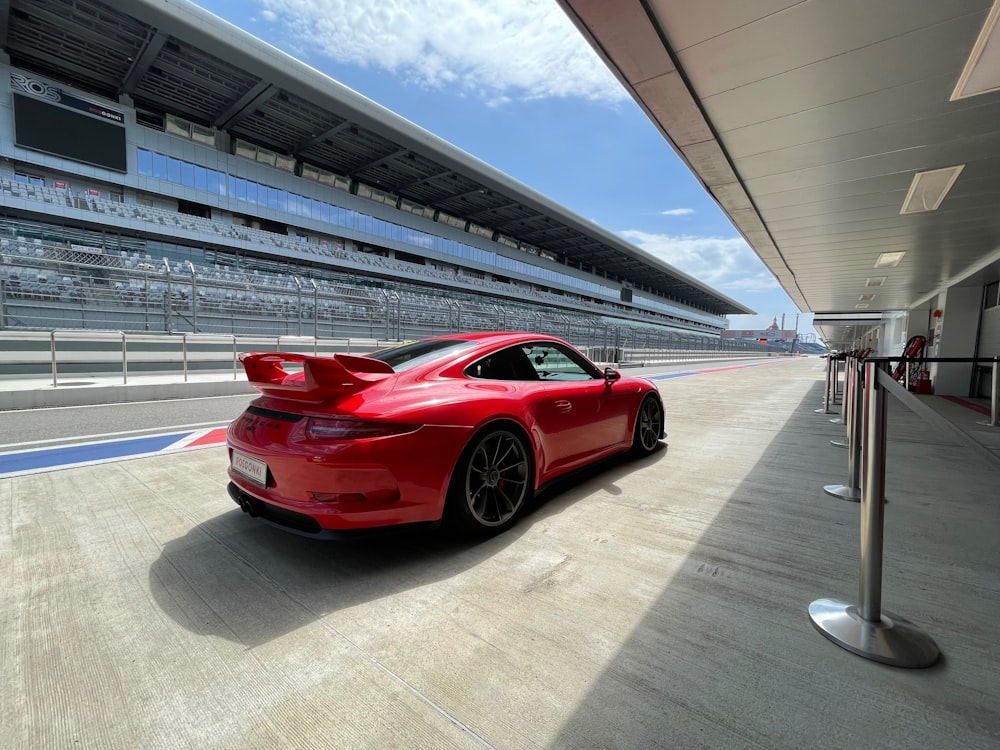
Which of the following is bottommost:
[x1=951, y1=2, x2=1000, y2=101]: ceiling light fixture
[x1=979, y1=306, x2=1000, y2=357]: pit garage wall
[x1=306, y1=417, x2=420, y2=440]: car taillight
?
[x1=306, y1=417, x2=420, y2=440]: car taillight

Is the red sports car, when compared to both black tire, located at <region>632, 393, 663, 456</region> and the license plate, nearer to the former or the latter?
the license plate

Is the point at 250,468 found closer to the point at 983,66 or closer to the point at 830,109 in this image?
the point at 830,109

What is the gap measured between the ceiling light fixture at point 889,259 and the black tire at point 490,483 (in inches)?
408

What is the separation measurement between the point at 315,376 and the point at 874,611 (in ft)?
9.16

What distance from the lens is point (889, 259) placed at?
9852mm

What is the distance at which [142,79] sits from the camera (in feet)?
94.0

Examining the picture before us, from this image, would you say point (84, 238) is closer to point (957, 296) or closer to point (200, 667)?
point (200, 667)

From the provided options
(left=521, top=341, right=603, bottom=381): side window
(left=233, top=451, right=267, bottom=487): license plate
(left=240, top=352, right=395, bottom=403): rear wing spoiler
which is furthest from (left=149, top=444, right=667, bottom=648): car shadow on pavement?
(left=521, top=341, right=603, bottom=381): side window

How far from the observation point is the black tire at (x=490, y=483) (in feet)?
8.59

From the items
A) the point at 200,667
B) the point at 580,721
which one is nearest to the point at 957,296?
the point at 580,721

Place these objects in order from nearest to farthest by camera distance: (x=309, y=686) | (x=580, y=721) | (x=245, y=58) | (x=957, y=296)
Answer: (x=580, y=721), (x=309, y=686), (x=957, y=296), (x=245, y=58)

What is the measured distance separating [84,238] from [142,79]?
429 inches

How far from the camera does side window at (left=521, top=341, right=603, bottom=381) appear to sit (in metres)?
3.69

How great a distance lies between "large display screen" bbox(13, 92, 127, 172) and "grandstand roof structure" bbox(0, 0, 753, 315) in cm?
208
